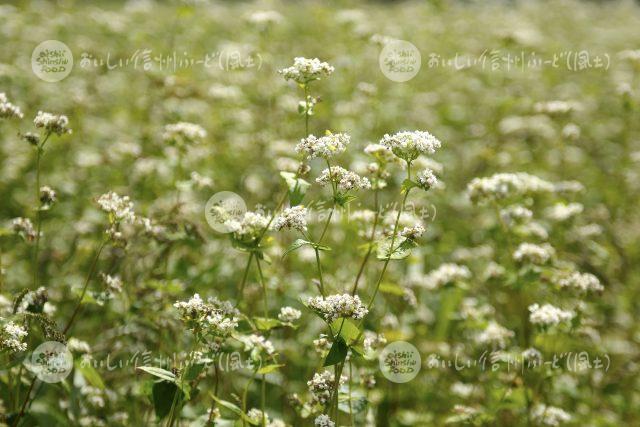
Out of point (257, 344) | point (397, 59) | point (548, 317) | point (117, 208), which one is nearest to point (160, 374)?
point (257, 344)

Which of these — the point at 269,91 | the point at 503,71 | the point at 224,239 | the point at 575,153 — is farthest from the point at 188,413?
the point at 503,71

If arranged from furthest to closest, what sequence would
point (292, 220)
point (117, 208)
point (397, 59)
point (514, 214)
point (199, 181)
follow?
point (397, 59) < point (514, 214) < point (199, 181) < point (117, 208) < point (292, 220)

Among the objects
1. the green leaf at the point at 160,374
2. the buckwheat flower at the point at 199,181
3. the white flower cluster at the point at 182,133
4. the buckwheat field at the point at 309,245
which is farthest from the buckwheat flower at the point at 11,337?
the white flower cluster at the point at 182,133

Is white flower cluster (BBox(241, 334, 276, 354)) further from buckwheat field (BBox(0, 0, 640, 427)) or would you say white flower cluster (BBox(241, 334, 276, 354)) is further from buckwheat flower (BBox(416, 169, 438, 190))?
buckwheat flower (BBox(416, 169, 438, 190))

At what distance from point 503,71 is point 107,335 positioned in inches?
320

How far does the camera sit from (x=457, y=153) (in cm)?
837

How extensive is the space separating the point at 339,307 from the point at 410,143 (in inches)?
35.9

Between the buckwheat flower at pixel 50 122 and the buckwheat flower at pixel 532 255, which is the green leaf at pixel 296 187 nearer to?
the buckwheat flower at pixel 50 122

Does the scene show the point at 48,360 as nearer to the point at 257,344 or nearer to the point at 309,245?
the point at 257,344

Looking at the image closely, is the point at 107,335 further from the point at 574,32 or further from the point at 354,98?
the point at 574,32

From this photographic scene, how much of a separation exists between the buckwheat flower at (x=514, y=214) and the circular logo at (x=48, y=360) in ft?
10.6

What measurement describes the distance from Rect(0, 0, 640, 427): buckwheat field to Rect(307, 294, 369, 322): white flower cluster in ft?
0.04

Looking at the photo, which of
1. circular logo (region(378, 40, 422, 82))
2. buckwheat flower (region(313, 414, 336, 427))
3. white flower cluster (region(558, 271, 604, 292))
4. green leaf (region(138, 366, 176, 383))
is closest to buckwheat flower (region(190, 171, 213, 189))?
green leaf (region(138, 366, 176, 383))

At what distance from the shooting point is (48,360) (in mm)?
3336
